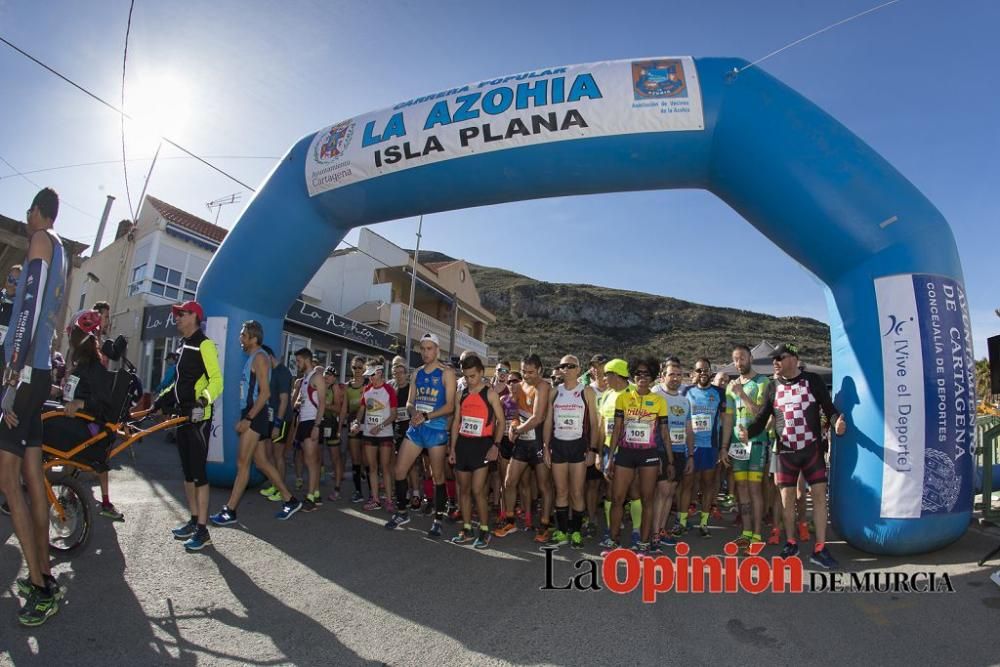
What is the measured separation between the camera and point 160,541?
4914 mm

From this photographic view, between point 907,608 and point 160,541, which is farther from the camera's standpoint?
point 160,541

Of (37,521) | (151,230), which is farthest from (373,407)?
(151,230)

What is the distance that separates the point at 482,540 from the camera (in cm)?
552

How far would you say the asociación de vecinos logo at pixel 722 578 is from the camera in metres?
4.32

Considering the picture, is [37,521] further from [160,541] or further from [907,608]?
[907,608]

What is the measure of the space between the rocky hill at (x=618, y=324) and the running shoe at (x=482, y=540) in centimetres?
6523

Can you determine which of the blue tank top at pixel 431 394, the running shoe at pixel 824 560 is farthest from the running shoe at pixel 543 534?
the running shoe at pixel 824 560

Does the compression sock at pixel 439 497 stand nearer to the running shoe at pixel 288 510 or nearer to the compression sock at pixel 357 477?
the running shoe at pixel 288 510

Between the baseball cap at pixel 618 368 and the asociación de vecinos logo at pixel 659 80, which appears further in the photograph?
the asociación de vecinos logo at pixel 659 80

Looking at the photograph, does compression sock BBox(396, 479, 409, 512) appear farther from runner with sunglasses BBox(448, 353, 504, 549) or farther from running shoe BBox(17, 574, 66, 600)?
running shoe BBox(17, 574, 66, 600)

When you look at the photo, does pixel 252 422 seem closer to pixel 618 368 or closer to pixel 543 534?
pixel 543 534

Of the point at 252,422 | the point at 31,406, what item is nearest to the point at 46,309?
the point at 31,406

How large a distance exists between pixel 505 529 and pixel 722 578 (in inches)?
87.8

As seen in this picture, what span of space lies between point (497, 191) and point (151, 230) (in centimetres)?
1694
